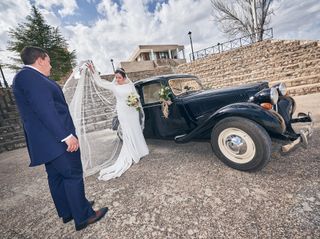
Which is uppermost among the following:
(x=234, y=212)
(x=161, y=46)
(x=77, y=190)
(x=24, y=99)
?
A: (x=161, y=46)

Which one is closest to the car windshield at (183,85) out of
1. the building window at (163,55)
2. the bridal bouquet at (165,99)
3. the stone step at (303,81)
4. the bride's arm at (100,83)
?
the bridal bouquet at (165,99)

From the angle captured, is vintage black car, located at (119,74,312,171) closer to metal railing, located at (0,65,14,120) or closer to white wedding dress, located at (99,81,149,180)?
white wedding dress, located at (99,81,149,180)

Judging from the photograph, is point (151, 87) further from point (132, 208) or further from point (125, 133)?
point (132, 208)

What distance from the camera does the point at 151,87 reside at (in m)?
3.96

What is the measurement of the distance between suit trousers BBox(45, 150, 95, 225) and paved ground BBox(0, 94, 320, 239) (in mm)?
210

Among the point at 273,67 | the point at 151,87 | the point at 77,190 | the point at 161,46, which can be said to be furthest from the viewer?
the point at 161,46

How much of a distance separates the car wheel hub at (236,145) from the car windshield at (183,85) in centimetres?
142

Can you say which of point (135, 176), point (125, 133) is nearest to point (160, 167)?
point (135, 176)

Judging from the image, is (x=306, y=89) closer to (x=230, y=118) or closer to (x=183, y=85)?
(x=183, y=85)

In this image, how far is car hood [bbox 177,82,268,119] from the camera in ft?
9.86

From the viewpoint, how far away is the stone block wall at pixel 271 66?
834cm

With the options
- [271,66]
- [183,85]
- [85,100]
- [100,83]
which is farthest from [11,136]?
[271,66]

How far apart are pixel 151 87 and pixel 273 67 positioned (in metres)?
9.33

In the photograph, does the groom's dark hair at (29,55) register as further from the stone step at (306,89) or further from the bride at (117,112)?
the stone step at (306,89)
